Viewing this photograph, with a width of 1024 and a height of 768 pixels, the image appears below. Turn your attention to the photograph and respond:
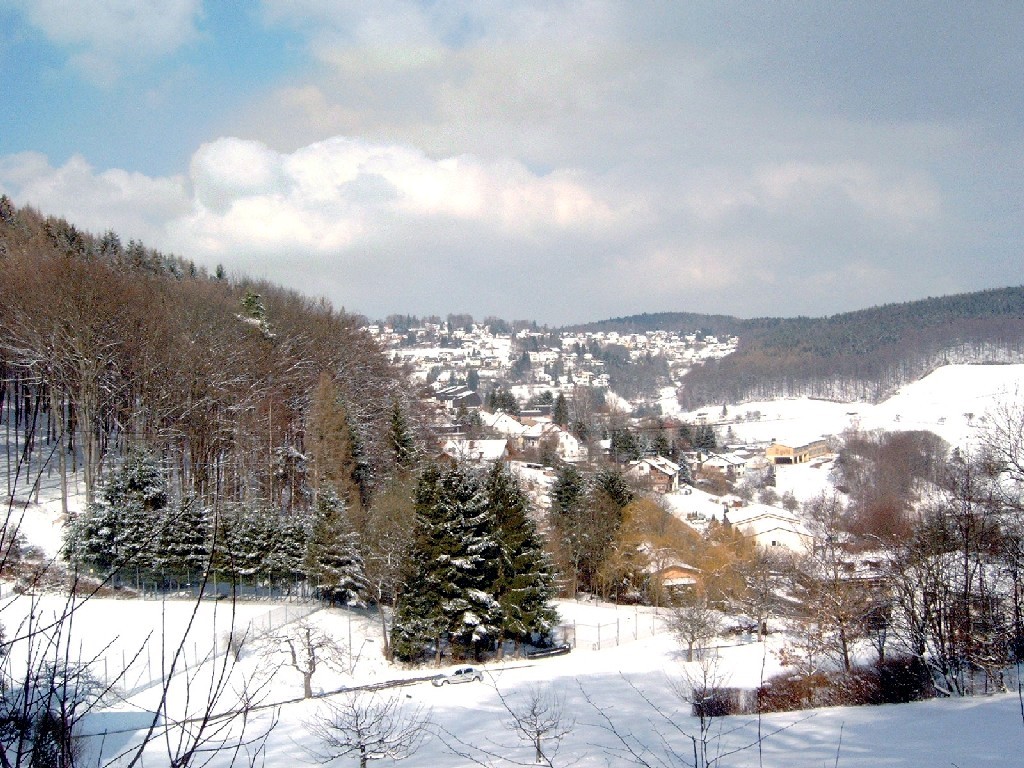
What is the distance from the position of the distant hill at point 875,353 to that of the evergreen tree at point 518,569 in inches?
4499

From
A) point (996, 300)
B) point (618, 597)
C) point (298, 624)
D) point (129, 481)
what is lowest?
point (618, 597)

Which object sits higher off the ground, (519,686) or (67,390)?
(67,390)

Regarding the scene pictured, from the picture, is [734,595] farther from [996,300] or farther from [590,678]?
[996,300]

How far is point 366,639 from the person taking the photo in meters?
22.6

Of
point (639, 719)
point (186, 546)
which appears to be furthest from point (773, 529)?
point (186, 546)

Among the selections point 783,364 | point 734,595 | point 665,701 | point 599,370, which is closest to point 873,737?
point 665,701

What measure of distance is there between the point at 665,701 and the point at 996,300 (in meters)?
176

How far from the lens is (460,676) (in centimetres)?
1936

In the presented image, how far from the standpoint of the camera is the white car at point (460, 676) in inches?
750

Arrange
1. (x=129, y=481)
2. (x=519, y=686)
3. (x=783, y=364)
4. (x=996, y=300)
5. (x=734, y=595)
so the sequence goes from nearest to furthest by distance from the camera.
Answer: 1. (x=519, y=686)
2. (x=129, y=481)
3. (x=734, y=595)
4. (x=783, y=364)
5. (x=996, y=300)

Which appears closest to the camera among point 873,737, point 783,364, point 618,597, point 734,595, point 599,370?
point 873,737

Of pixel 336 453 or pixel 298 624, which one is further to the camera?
pixel 336 453

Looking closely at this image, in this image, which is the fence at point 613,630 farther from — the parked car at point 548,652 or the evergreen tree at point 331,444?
the evergreen tree at point 331,444

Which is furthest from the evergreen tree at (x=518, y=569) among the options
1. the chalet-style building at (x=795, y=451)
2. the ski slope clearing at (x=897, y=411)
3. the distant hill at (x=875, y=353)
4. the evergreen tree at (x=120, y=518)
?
the distant hill at (x=875, y=353)
